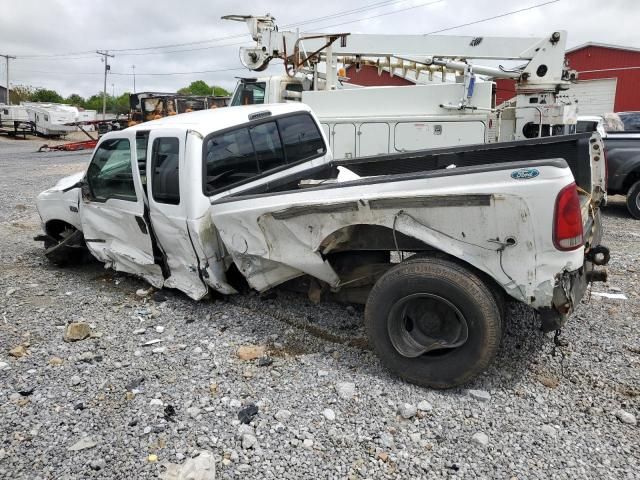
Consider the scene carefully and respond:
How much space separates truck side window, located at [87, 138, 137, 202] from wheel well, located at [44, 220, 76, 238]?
115 centimetres

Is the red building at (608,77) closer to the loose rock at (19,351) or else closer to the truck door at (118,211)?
the truck door at (118,211)

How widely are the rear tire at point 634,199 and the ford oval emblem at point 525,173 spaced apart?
23.3 feet

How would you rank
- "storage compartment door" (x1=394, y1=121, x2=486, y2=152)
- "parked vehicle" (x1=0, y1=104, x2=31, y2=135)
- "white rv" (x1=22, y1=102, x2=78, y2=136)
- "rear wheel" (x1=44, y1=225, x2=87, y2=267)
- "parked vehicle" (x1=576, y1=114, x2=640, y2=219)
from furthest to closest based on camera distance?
"parked vehicle" (x1=0, y1=104, x2=31, y2=135) < "white rv" (x1=22, y1=102, x2=78, y2=136) < "storage compartment door" (x1=394, y1=121, x2=486, y2=152) < "parked vehicle" (x1=576, y1=114, x2=640, y2=219) < "rear wheel" (x1=44, y1=225, x2=87, y2=267)

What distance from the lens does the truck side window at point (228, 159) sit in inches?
165

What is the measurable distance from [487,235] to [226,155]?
2.38 meters

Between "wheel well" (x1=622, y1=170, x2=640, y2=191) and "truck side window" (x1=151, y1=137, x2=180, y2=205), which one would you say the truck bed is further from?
"wheel well" (x1=622, y1=170, x2=640, y2=191)

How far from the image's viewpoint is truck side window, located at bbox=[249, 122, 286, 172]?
4.56 m

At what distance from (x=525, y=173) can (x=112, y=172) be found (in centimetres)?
382

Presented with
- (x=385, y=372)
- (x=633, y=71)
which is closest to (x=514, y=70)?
(x=385, y=372)

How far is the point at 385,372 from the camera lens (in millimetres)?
3471

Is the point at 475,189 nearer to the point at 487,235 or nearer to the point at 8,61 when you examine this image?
the point at 487,235

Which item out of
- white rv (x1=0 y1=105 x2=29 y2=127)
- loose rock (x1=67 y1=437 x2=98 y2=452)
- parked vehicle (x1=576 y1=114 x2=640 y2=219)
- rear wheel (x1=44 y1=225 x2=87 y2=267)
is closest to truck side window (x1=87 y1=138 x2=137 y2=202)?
rear wheel (x1=44 y1=225 x2=87 y2=267)

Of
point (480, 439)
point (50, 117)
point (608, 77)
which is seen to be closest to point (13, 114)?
point (50, 117)

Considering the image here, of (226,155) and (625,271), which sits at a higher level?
(226,155)
